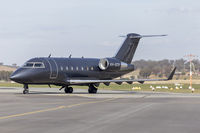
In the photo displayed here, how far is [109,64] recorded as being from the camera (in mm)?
44656

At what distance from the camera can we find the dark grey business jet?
129 ft

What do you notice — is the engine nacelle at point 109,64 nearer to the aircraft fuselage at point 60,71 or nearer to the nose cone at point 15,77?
the aircraft fuselage at point 60,71

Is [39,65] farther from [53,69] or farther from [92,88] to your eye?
[92,88]

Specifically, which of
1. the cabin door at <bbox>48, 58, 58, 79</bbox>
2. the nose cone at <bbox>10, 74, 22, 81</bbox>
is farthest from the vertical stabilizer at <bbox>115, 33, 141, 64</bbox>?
the nose cone at <bbox>10, 74, 22, 81</bbox>

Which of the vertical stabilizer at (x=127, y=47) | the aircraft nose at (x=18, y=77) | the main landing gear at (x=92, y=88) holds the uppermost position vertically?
the vertical stabilizer at (x=127, y=47)

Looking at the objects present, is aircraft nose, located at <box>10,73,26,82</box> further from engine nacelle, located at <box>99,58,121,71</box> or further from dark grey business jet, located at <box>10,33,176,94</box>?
engine nacelle, located at <box>99,58,121,71</box>

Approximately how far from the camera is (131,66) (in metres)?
47.6

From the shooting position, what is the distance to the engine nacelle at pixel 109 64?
4480cm

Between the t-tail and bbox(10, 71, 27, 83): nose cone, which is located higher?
the t-tail

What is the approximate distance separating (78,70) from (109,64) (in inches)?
134

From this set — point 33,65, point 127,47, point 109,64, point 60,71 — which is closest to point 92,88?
point 109,64

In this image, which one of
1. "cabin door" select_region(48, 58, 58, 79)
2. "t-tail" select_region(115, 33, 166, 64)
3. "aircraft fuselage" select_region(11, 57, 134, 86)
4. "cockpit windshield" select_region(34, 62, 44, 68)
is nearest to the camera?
"aircraft fuselage" select_region(11, 57, 134, 86)

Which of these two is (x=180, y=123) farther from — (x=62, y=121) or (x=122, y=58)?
(x=122, y=58)

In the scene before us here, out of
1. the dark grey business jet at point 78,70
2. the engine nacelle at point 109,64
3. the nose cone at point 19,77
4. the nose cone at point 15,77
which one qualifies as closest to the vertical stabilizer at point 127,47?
the dark grey business jet at point 78,70
